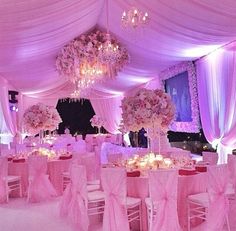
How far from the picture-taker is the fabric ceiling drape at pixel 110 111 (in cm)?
1617

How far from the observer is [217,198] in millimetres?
4523

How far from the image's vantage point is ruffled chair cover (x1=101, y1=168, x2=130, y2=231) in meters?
4.49

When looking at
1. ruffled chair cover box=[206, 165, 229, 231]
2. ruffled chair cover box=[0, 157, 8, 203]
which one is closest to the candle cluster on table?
ruffled chair cover box=[206, 165, 229, 231]

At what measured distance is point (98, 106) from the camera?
642 inches

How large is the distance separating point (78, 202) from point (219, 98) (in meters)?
3.95

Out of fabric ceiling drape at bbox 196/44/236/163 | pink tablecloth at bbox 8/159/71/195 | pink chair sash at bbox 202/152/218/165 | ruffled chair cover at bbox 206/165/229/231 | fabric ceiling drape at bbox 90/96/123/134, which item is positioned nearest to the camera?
ruffled chair cover at bbox 206/165/229/231

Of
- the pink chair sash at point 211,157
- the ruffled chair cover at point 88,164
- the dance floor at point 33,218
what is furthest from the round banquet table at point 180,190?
the ruffled chair cover at point 88,164

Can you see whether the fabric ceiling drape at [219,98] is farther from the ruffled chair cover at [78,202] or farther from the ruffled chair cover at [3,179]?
the ruffled chair cover at [3,179]

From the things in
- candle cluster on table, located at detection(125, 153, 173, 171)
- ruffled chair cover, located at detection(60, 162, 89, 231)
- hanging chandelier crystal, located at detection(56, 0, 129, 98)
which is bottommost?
ruffled chair cover, located at detection(60, 162, 89, 231)

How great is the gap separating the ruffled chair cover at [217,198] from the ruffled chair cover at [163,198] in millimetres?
473

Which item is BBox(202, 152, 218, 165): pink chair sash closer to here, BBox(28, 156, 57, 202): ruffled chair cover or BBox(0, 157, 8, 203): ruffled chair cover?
BBox(28, 156, 57, 202): ruffled chair cover

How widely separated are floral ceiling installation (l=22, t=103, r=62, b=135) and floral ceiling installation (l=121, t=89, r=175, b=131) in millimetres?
3377

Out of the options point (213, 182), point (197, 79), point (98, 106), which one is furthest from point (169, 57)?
point (98, 106)

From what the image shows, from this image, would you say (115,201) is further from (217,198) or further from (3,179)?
(3,179)
